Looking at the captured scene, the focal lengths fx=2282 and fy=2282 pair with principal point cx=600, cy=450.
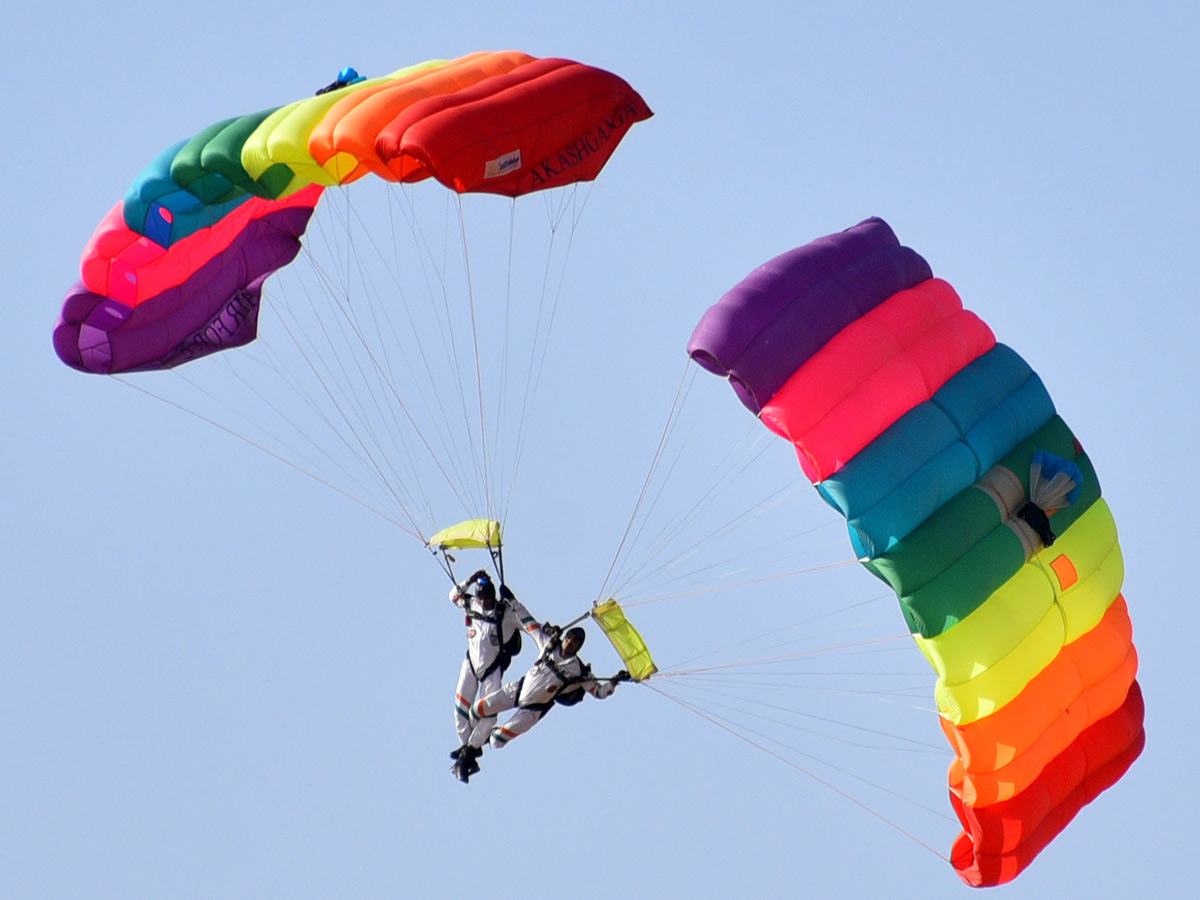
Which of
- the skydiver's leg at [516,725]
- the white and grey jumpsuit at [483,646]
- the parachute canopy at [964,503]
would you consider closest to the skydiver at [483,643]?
the white and grey jumpsuit at [483,646]

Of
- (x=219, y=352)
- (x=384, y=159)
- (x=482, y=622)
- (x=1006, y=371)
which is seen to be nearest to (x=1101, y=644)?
(x=1006, y=371)

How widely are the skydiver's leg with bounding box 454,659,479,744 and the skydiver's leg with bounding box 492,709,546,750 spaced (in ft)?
1.16

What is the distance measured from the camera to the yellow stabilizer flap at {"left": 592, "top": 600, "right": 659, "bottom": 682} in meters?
16.3

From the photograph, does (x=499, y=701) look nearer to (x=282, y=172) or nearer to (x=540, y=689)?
(x=540, y=689)

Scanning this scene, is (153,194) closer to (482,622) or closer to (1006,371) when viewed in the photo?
(482,622)

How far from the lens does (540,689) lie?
53.9 feet

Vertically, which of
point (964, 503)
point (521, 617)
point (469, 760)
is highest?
point (964, 503)

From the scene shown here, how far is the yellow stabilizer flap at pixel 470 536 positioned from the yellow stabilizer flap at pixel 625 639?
3.93ft

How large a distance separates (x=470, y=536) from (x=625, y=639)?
1.64 m

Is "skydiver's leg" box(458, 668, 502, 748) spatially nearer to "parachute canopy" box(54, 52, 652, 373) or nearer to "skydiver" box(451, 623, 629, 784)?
"skydiver" box(451, 623, 629, 784)

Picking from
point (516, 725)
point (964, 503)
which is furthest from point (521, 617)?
point (964, 503)

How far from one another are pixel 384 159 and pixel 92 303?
3793mm

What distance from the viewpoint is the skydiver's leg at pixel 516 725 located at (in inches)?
655

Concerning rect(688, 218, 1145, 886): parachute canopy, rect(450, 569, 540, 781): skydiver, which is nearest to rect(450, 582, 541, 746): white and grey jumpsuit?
rect(450, 569, 540, 781): skydiver
